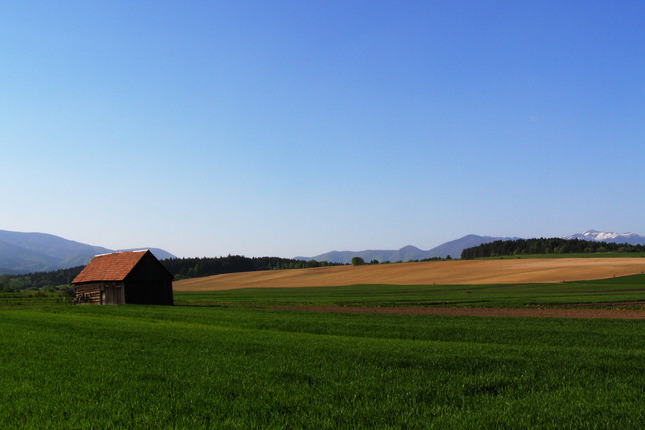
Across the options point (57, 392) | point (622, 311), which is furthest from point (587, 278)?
point (57, 392)

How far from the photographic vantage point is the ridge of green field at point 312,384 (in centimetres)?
883

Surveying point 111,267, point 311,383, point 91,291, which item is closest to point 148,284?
point 111,267

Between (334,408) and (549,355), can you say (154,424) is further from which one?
(549,355)

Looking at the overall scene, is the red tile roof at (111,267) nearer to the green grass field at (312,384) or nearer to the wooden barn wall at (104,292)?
the wooden barn wall at (104,292)

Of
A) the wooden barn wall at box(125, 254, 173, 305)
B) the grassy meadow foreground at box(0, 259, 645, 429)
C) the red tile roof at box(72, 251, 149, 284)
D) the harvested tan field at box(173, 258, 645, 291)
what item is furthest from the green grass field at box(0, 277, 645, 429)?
the harvested tan field at box(173, 258, 645, 291)

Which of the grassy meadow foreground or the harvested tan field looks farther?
the harvested tan field

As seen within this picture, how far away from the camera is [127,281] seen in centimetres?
6100

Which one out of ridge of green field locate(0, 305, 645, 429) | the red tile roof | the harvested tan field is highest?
the red tile roof

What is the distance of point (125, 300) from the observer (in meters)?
60.5

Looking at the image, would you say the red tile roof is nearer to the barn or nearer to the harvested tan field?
the barn

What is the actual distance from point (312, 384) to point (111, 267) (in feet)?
197

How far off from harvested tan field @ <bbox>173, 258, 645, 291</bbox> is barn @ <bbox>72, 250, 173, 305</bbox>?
51670 millimetres

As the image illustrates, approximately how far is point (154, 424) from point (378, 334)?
1769cm

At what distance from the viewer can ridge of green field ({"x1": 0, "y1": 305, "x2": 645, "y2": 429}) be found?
8828 millimetres
